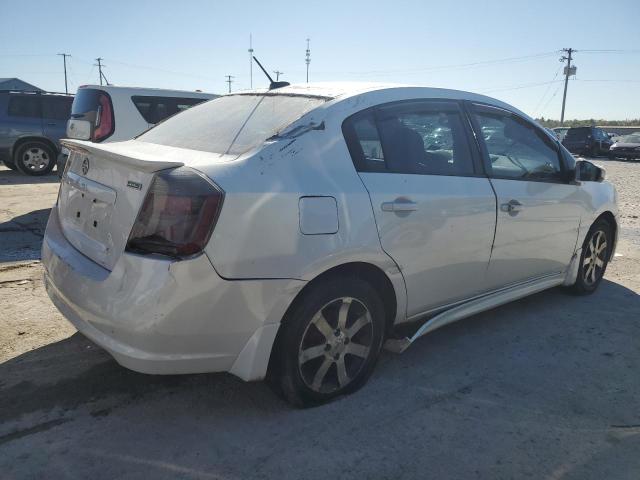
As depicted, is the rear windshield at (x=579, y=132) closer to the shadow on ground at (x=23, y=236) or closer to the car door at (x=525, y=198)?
the car door at (x=525, y=198)

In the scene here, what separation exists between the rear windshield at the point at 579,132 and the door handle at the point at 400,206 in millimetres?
28299

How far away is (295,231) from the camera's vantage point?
94.1 inches

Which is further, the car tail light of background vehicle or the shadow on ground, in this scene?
the car tail light of background vehicle

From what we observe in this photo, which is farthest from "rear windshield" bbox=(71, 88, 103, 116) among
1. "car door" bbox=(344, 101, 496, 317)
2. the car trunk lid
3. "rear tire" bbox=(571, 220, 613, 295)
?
"rear tire" bbox=(571, 220, 613, 295)

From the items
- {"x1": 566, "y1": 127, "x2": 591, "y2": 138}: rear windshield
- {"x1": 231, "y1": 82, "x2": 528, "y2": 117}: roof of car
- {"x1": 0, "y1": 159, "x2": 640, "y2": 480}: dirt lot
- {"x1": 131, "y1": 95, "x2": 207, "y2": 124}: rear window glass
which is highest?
{"x1": 566, "y1": 127, "x2": 591, "y2": 138}: rear windshield

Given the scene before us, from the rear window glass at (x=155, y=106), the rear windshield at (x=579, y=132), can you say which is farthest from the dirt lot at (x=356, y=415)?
the rear windshield at (x=579, y=132)

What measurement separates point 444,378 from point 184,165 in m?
1.95

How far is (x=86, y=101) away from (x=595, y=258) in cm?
692

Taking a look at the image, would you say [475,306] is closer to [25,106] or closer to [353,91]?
[353,91]

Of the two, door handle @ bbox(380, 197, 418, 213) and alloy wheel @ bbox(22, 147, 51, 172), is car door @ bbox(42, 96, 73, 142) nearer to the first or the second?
alloy wheel @ bbox(22, 147, 51, 172)

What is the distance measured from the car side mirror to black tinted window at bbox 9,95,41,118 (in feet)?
36.9

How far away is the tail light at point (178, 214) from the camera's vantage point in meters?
2.20

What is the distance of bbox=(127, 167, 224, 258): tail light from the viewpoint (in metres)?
2.20

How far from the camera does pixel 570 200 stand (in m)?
4.08
